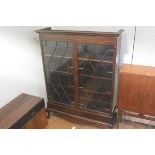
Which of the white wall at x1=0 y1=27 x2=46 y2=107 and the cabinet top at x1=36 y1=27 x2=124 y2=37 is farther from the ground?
the cabinet top at x1=36 y1=27 x2=124 y2=37

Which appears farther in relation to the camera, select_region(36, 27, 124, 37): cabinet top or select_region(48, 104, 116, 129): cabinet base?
select_region(48, 104, 116, 129): cabinet base

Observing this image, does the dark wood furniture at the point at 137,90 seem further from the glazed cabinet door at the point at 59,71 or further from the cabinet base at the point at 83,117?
the glazed cabinet door at the point at 59,71

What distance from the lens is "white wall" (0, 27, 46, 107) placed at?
6.46ft

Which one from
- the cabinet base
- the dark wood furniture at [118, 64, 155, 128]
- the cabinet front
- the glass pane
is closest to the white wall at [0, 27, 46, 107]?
the cabinet front

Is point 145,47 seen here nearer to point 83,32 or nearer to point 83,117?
point 83,32

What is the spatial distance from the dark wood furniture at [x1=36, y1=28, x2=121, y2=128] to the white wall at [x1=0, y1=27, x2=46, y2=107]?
210mm

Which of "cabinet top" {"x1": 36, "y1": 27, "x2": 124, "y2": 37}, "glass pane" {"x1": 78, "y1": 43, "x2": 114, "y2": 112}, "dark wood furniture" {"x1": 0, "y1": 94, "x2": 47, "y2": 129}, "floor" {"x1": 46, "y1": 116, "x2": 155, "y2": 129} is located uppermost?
"cabinet top" {"x1": 36, "y1": 27, "x2": 124, "y2": 37}

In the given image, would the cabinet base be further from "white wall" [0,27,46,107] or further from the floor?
"white wall" [0,27,46,107]

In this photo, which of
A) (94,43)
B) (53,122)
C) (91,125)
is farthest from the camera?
(53,122)
